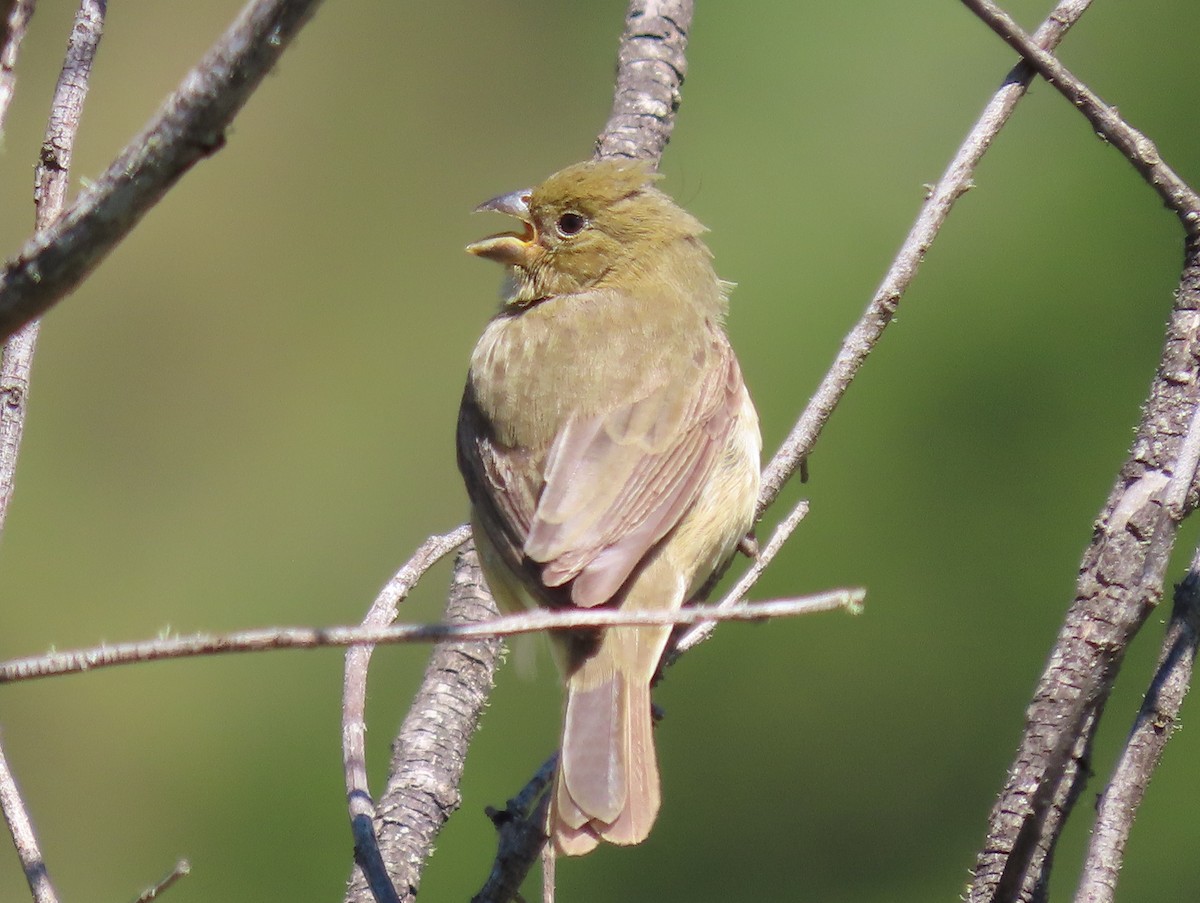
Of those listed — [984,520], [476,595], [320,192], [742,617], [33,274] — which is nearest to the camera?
[33,274]

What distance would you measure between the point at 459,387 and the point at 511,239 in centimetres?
258

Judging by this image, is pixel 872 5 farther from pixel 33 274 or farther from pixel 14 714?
pixel 33 274

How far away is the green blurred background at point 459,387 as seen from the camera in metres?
5.76

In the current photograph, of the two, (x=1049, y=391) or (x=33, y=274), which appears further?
(x=1049, y=391)

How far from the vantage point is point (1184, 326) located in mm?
2514

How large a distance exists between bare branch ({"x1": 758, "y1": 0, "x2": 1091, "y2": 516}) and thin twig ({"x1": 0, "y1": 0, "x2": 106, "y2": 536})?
140 cm

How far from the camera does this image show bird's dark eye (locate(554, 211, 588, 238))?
4.43 metres

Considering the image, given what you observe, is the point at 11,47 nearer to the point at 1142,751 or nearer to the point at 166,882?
the point at 166,882

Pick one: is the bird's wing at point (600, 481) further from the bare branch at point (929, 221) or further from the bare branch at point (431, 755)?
the bare branch at point (929, 221)

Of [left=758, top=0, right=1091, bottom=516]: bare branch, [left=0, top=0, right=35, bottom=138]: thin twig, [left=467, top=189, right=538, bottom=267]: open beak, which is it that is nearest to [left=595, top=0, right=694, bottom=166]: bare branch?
[left=467, top=189, right=538, bottom=267]: open beak

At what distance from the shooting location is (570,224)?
445 cm

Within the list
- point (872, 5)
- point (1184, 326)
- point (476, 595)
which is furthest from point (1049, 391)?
point (1184, 326)

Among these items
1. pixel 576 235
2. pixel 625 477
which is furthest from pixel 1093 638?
pixel 576 235

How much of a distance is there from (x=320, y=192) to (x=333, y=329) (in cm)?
80
